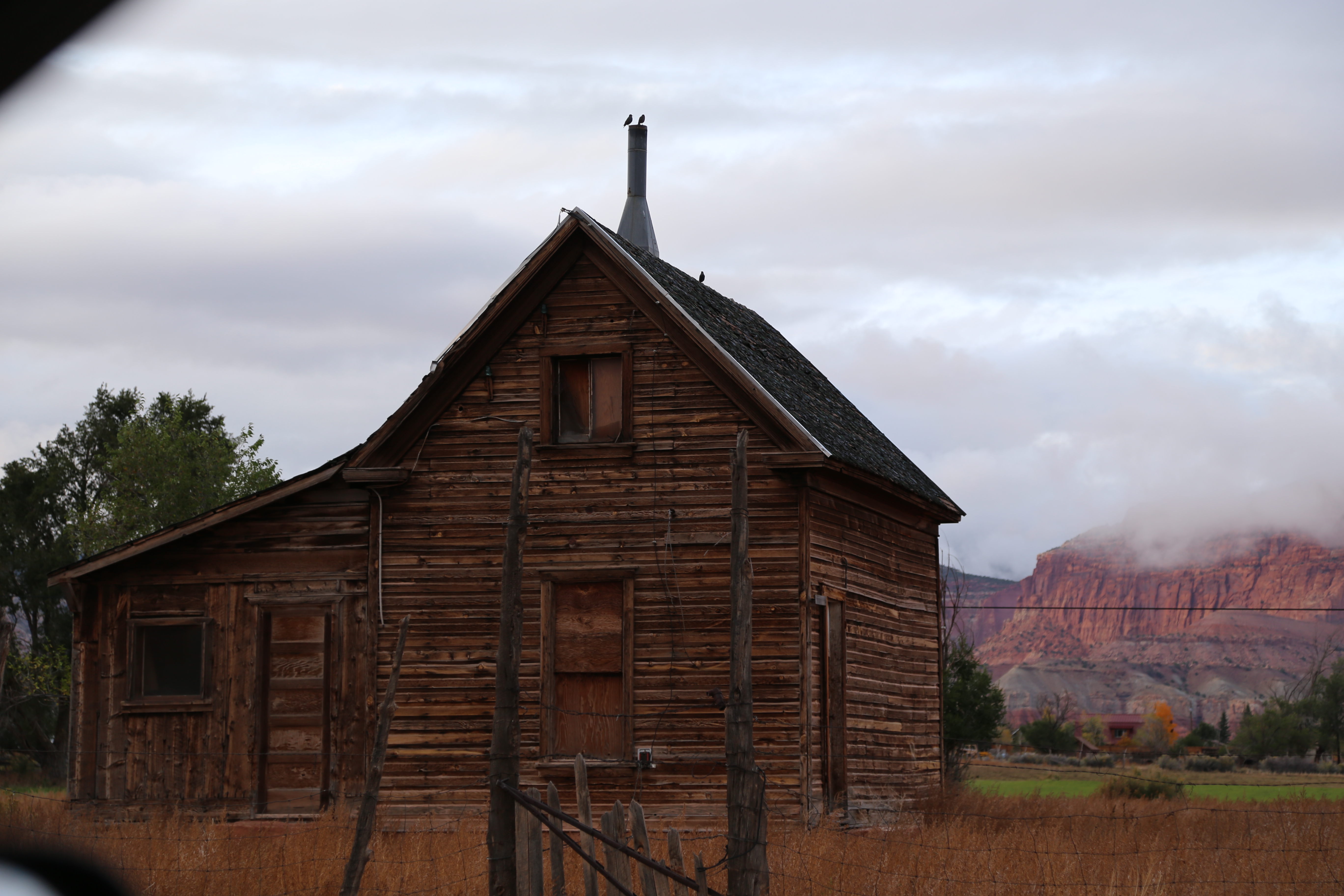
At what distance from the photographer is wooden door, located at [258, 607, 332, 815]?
16234 millimetres

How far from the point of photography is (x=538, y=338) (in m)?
15.8

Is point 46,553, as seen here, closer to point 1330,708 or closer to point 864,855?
point 864,855

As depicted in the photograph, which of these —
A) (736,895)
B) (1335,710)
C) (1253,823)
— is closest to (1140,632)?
(1335,710)

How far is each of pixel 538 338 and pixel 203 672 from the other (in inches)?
227

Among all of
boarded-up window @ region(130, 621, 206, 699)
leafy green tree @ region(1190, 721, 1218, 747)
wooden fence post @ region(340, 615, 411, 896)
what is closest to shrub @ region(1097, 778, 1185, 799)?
boarded-up window @ region(130, 621, 206, 699)

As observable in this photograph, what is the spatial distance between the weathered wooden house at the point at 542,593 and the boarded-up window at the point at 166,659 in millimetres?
31

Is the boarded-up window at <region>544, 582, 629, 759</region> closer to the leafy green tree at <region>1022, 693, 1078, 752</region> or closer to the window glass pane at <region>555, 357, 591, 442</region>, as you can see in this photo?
the window glass pane at <region>555, 357, 591, 442</region>

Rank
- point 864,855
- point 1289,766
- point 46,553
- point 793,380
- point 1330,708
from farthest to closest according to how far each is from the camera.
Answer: point 1330,708 → point 1289,766 → point 46,553 → point 793,380 → point 864,855

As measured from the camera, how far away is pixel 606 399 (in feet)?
51.7

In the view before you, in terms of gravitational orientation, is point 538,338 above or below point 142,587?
above

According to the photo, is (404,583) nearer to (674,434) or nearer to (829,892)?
(674,434)

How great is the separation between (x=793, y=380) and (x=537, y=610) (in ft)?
15.5

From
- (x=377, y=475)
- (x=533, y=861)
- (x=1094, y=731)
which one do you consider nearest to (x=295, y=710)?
(x=377, y=475)

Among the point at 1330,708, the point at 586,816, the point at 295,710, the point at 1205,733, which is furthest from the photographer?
the point at 1205,733
